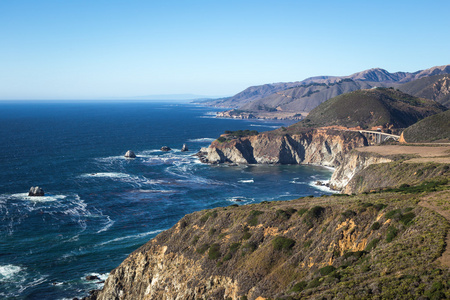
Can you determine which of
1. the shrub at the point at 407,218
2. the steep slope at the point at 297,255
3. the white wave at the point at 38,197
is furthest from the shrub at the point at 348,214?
the white wave at the point at 38,197

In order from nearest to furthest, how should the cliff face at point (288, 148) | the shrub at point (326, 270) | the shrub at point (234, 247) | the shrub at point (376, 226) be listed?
the shrub at point (326, 270), the shrub at point (376, 226), the shrub at point (234, 247), the cliff face at point (288, 148)

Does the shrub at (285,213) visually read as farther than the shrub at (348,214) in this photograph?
Yes

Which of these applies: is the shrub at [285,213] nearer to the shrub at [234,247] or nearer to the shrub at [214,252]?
the shrub at [234,247]

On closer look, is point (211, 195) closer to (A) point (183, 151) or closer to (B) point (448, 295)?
(A) point (183, 151)

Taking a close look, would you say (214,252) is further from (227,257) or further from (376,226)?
(376,226)

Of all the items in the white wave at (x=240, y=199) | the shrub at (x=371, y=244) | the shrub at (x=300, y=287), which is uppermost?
the shrub at (x=371, y=244)

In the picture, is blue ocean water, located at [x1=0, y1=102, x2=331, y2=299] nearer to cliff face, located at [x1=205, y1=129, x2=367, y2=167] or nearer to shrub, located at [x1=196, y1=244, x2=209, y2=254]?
cliff face, located at [x1=205, y1=129, x2=367, y2=167]

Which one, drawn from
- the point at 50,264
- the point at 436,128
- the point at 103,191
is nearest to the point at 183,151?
the point at 103,191

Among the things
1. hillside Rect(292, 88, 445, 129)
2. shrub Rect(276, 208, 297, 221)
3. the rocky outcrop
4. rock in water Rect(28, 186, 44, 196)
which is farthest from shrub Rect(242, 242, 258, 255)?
hillside Rect(292, 88, 445, 129)
